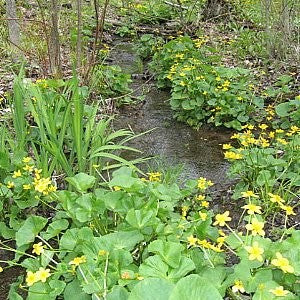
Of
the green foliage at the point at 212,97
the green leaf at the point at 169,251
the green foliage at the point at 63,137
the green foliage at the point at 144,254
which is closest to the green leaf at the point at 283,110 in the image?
the green foliage at the point at 212,97

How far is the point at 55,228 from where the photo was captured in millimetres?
2002

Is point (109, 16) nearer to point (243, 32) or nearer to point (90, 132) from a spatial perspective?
point (243, 32)

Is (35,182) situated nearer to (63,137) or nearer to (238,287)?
(63,137)

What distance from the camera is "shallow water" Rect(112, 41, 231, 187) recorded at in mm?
3248

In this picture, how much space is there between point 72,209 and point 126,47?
467cm

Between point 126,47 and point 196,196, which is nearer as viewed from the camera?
point 196,196

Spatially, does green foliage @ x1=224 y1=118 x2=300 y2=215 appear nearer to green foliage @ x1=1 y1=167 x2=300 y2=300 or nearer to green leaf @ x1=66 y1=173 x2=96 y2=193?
green foliage @ x1=1 y1=167 x2=300 y2=300

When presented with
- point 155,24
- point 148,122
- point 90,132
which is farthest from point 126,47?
point 90,132

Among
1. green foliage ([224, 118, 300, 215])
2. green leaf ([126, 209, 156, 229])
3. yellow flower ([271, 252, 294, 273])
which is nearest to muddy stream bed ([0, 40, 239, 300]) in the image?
green foliage ([224, 118, 300, 215])

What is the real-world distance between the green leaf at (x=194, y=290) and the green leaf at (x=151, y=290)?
0.19 ft

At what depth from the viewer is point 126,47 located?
6.39m

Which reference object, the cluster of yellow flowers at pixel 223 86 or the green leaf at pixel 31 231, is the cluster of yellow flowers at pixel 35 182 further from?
the cluster of yellow flowers at pixel 223 86

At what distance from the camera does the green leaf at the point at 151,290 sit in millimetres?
1287

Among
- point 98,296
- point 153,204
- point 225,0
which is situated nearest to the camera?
point 98,296
